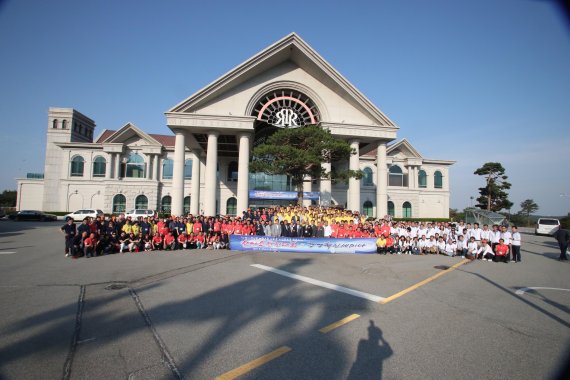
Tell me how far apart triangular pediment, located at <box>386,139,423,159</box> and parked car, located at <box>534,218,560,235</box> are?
60.6ft

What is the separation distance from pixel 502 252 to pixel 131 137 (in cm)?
4260

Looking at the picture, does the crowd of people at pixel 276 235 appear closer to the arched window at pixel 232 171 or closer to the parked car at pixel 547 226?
the parked car at pixel 547 226

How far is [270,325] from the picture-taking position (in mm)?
5184

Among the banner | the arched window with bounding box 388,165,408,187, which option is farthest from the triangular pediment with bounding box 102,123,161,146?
the arched window with bounding box 388,165,408,187

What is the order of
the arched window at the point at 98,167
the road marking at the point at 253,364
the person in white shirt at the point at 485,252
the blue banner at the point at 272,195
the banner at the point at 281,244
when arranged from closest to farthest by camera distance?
the road marking at the point at 253,364, the person in white shirt at the point at 485,252, the banner at the point at 281,244, the blue banner at the point at 272,195, the arched window at the point at 98,167

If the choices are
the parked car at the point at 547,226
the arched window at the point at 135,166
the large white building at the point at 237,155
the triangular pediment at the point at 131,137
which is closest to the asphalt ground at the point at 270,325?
the large white building at the point at 237,155

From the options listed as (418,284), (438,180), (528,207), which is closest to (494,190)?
(438,180)

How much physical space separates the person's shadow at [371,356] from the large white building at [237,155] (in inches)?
890

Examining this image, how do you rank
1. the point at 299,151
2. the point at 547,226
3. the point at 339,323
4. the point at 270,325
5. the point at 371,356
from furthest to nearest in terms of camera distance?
1. the point at 547,226
2. the point at 299,151
3. the point at 339,323
4. the point at 270,325
5. the point at 371,356

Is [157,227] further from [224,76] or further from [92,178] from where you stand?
[92,178]

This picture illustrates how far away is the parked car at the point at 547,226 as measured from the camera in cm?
2983

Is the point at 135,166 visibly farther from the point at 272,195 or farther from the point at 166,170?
the point at 272,195

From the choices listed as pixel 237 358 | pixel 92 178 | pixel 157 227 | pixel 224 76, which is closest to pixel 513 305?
pixel 237 358

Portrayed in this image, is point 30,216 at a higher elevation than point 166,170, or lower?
lower
